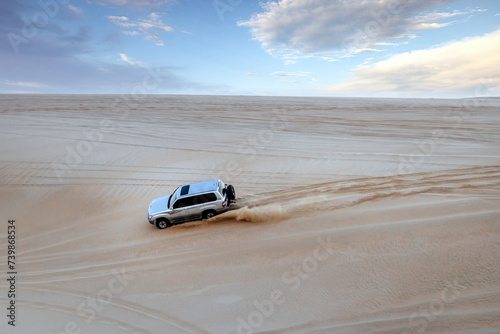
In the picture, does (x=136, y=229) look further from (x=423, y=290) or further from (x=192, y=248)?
(x=423, y=290)

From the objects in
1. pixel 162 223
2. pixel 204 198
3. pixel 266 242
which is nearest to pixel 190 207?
pixel 204 198

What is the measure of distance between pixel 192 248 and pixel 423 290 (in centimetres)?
583

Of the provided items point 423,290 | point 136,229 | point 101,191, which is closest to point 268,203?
point 136,229

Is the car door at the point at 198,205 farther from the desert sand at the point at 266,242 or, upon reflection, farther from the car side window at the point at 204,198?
the desert sand at the point at 266,242

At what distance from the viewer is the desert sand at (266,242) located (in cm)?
571

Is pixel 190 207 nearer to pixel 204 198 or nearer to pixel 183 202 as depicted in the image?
pixel 183 202

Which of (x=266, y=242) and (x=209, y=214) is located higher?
(x=209, y=214)

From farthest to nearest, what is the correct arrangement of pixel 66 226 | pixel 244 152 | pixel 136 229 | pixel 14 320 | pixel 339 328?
pixel 244 152
pixel 66 226
pixel 136 229
pixel 14 320
pixel 339 328

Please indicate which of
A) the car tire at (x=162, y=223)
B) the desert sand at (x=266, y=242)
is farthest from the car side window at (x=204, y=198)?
the car tire at (x=162, y=223)

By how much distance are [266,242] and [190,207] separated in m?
2.96

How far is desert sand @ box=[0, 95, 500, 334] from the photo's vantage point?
5.71 metres

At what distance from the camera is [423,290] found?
5719mm

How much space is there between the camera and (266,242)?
7867 mm

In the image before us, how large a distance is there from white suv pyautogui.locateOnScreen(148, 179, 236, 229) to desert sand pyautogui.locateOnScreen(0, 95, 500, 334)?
0.37 m
